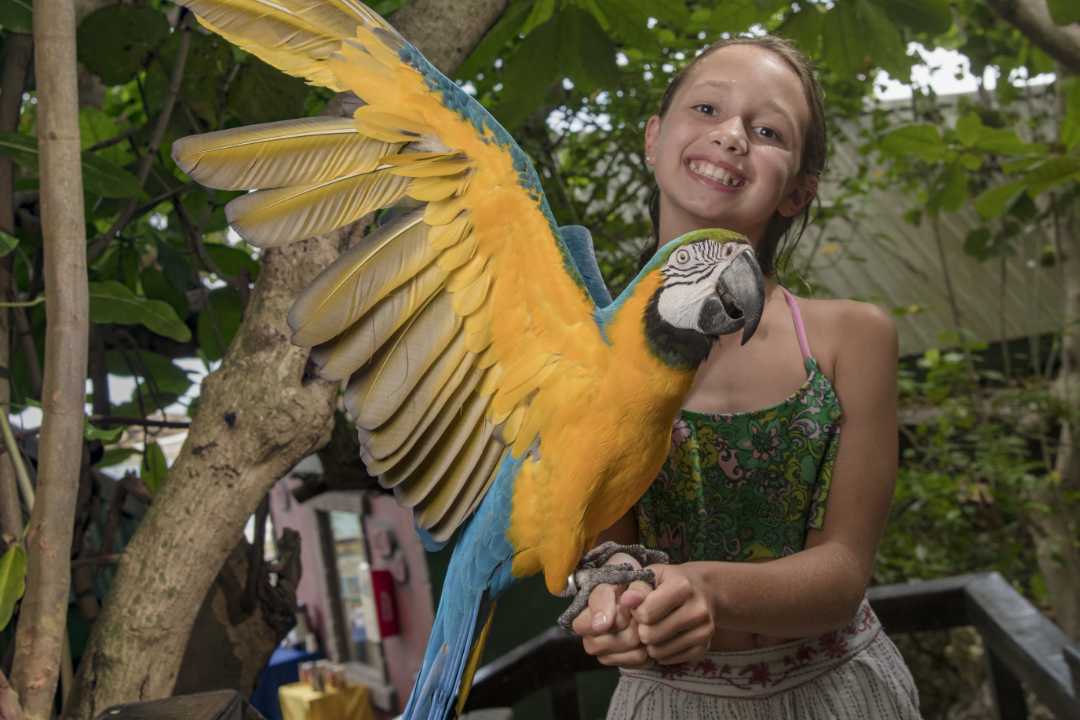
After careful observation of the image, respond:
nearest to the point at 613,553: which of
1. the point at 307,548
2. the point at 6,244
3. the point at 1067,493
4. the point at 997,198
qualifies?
the point at 6,244

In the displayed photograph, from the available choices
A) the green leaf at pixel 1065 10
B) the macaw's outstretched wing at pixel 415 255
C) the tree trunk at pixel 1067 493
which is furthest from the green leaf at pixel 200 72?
the tree trunk at pixel 1067 493

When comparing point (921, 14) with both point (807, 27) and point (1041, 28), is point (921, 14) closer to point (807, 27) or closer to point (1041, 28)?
point (807, 27)

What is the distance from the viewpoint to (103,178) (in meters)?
0.80

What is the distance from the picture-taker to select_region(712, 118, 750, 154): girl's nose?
0.65 metres

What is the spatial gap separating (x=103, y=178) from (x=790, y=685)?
70 cm

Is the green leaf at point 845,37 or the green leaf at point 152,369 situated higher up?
the green leaf at point 845,37

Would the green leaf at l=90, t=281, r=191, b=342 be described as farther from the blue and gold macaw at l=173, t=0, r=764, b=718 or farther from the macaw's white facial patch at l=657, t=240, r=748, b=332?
the macaw's white facial patch at l=657, t=240, r=748, b=332

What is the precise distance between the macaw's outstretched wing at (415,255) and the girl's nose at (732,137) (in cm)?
18

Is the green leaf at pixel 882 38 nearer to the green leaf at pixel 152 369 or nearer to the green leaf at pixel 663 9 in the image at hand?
the green leaf at pixel 663 9

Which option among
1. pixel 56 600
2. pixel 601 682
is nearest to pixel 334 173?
pixel 56 600

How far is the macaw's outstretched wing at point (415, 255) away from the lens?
1.65 feet

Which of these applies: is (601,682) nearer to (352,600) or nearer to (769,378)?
(352,600)

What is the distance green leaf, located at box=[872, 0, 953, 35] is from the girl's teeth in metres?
0.48

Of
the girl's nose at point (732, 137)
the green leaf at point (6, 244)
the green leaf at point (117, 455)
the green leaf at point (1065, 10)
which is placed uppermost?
the green leaf at point (1065, 10)
